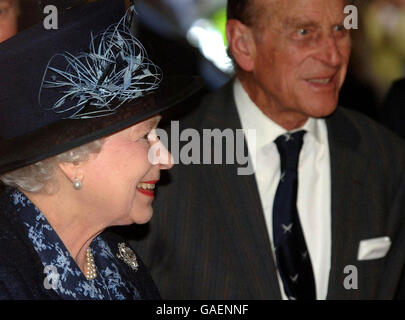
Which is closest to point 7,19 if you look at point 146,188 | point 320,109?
point 146,188

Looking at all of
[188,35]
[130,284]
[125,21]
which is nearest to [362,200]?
[130,284]

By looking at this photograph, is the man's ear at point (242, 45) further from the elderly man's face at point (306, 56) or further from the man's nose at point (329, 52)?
the man's nose at point (329, 52)

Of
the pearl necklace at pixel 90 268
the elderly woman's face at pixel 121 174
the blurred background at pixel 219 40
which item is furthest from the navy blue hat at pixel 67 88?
the blurred background at pixel 219 40

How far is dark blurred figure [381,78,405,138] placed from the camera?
414 centimetres

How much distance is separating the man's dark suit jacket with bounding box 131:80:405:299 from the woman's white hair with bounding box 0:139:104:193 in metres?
0.84

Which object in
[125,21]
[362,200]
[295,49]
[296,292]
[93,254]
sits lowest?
[296,292]

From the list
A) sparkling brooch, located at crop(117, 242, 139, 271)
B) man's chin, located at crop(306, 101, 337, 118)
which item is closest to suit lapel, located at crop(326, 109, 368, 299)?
man's chin, located at crop(306, 101, 337, 118)

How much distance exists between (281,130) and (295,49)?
1.08 ft

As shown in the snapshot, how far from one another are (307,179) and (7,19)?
4.52 feet

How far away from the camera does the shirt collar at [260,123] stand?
318cm

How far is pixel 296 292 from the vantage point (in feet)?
10.1

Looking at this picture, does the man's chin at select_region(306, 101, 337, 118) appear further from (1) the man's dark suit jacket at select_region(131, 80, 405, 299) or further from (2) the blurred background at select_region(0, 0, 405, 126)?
(2) the blurred background at select_region(0, 0, 405, 126)

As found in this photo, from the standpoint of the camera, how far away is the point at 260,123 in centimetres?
320
